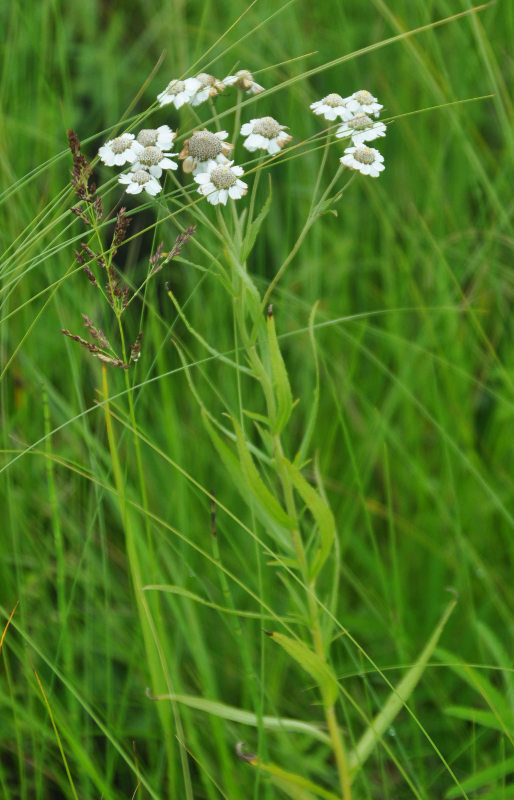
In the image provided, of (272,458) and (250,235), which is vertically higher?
(250,235)

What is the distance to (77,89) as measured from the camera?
2107 mm

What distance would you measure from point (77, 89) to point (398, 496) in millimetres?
1418

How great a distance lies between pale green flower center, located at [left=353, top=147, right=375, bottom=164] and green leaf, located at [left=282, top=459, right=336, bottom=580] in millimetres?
362

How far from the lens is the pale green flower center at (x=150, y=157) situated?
85cm

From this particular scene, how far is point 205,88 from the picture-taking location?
904mm

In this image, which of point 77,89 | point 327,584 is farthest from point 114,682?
point 77,89

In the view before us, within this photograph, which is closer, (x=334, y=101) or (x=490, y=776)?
(x=334, y=101)

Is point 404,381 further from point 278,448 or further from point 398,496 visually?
point 278,448

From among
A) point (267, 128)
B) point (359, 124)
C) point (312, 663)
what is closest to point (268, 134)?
point (267, 128)

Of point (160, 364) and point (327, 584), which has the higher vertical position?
point (160, 364)

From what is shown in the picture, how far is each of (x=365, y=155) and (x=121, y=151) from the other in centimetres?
28

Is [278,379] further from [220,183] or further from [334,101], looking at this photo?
[334,101]

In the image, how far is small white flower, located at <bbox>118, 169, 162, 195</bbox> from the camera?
814 mm

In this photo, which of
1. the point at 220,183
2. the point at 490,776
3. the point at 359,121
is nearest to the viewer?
the point at 220,183
